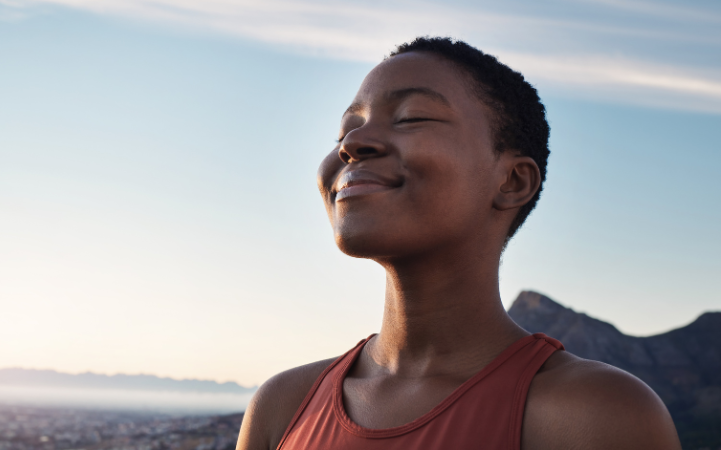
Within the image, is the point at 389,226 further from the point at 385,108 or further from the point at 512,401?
the point at 512,401

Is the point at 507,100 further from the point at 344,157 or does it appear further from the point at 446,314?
the point at 446,314

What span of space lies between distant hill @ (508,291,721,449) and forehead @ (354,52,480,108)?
30.7 m

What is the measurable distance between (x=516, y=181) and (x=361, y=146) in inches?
28.6

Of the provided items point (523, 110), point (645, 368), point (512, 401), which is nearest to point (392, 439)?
point (512, 401)

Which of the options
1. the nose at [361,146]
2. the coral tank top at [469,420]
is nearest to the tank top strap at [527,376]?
the coral tank top at [469,420]

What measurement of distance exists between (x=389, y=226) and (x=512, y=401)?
754 millimetres

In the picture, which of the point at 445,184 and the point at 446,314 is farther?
the point at 446,314

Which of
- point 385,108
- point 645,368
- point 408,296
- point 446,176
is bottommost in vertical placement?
point 645,368

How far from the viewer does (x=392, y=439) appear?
216 centimetres

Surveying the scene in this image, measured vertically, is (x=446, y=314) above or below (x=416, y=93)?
below

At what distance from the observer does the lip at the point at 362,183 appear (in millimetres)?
2311

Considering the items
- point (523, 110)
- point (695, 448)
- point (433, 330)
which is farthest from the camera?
point (695, 448)

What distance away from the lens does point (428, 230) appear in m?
2.27

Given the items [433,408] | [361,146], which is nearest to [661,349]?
[433,408]
